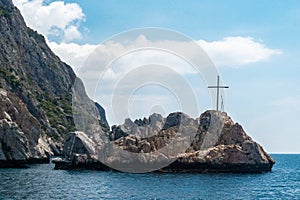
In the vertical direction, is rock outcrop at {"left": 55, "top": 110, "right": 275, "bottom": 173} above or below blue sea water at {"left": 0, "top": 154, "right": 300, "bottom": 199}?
above

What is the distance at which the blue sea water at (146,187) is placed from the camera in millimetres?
76188

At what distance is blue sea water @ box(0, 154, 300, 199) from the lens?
76.2 meters

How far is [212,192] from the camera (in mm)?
81375

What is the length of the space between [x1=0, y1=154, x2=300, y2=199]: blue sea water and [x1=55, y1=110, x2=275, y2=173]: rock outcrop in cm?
582

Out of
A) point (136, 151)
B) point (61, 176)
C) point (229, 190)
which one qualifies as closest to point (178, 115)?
point (136, 151)

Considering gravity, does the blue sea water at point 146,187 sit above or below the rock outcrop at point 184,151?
below

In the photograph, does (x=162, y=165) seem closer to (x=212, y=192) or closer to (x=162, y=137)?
(x=162, y=137)

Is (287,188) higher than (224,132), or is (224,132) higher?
(224,132)

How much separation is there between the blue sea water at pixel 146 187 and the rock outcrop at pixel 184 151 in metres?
5.82

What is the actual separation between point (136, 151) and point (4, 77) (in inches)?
3877

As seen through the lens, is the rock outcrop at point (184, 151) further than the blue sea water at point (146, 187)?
Yes

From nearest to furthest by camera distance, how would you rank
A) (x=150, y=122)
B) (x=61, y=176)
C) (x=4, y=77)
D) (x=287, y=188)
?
(x=287, y=188) < (x=61, y=176) < (x=150, y=122) < (x=4, y=77)

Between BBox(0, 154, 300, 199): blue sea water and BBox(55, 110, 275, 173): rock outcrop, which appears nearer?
BBox(0, 154, 300, 199): blue sea water

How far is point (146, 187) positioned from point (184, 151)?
3881 centimetres
